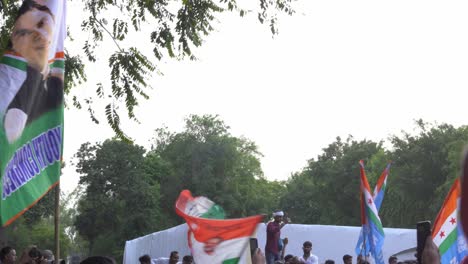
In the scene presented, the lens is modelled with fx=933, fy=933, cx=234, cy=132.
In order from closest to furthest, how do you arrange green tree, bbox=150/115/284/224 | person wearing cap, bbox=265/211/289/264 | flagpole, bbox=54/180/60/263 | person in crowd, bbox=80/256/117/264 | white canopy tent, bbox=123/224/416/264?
person in crowd, bbox=80/256/117/264 → flagpole, bbox=54/180/60/263 → person wearing cap, bbox=265/211/289/264 → white canopy tent, bbox=123/224/416/264 → green tree, bbox=150/115/284/224

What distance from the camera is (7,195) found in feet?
23.0

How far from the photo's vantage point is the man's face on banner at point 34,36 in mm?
7570

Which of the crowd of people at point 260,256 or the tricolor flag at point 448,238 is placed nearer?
the crowd of people at point 260,256

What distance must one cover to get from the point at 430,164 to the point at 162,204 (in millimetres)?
30120

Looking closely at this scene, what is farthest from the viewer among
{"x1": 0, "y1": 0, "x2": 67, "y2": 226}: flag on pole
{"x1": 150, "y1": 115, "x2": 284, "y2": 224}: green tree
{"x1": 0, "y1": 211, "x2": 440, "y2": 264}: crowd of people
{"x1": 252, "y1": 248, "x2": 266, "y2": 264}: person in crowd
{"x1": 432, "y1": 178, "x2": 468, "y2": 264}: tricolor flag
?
{"x1": 150, "y1": 115, "x2": 284, "y2": 224}: green tree

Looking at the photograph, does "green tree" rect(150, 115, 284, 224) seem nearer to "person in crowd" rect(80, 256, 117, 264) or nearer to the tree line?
the tree line

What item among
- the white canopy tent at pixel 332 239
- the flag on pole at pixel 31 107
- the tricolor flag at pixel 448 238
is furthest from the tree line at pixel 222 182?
the flag on pole at pixel 31 107

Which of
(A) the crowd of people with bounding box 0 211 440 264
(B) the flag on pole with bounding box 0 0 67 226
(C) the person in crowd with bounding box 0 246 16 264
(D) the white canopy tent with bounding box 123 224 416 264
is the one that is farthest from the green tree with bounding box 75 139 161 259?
(B) the flag on pole with bounding box 0 0 67 226

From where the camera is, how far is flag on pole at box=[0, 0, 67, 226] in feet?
23.3

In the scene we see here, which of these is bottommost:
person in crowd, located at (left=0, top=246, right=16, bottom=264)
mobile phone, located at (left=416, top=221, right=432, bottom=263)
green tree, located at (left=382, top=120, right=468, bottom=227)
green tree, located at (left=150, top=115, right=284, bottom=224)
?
mobile phone, located at (left=416, top=221, right=432, bottom=263)

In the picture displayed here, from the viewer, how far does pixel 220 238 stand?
9.11m

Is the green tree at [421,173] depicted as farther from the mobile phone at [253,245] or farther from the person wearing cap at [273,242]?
the mobile phone at [253,245]

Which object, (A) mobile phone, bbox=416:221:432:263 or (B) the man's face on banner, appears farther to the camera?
(B) the man's face on banner

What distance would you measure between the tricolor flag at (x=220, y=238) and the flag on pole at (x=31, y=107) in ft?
7.13
